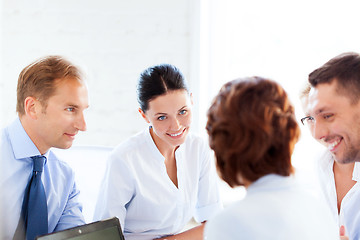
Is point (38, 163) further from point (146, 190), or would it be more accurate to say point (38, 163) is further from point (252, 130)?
point (252, 130)

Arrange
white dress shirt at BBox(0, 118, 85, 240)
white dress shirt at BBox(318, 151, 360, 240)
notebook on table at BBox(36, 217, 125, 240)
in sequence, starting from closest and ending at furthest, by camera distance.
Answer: notebook on table at BBox(36, 217, 125, 240) → white dress shirt at BBox(0, 118, 85, 240) → white dress shirt at BBox(318, 151, 360, 240)

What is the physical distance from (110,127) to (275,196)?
186 cm

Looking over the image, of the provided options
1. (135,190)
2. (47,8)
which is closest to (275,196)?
(135,190)

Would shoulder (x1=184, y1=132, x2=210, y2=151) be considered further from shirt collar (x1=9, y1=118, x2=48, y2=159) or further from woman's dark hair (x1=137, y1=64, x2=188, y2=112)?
shirt collar (x1=9, y1=118, x2=48, y2=159)

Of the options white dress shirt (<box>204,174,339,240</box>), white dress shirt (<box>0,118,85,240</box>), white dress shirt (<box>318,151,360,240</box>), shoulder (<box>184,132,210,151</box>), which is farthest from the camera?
shoulder (<box>184,132,210,151</box>)

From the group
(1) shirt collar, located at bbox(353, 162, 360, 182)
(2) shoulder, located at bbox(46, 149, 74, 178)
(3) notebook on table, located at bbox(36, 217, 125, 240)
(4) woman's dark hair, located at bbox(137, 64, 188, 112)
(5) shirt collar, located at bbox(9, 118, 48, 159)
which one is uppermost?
(4) woman's dark hair, located at bbox(137, 64, 188, 112)

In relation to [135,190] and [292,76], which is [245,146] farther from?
[292,76]

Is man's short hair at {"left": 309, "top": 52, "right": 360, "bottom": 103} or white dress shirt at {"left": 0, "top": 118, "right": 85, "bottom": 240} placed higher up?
man's short hair at {"left": 309, "top": 52, "right": 360, "bottom": 103}

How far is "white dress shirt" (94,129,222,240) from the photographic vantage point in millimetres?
1592

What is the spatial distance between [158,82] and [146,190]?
1.30 ft

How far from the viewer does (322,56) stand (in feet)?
8.09

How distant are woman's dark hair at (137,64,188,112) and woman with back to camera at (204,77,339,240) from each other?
2.25 ft

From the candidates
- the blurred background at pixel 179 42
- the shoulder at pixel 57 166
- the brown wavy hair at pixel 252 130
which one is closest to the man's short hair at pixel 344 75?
the brown wavy hair at pixel 252 130

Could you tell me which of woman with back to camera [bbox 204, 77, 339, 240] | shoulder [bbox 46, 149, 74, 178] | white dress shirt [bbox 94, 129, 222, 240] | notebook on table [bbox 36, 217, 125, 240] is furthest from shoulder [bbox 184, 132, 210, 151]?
woman with back to camera [bbox 204, 77, 339, 240]
